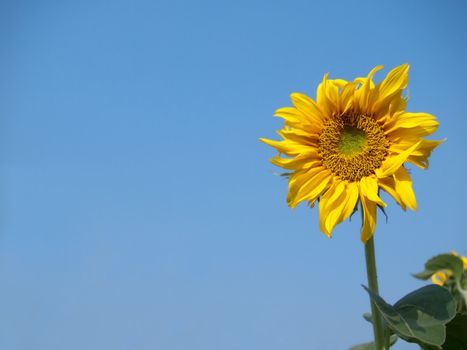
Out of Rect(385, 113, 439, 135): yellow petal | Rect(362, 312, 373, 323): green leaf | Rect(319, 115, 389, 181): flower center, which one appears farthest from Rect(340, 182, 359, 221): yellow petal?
Rect(362, 312, 373, 323): green leaf

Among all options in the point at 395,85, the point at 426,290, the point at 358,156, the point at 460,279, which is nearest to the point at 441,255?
the point at 460,279

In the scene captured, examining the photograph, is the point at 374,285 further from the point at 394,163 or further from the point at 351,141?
the point at 351,141

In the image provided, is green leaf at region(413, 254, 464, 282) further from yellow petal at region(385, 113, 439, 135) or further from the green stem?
yellow petal at region(385, 113, 439, 135)

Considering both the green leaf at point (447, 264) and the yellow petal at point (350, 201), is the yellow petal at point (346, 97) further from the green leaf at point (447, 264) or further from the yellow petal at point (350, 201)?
the green leaf at point (447, 264)

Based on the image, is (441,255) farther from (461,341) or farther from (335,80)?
(335,80)

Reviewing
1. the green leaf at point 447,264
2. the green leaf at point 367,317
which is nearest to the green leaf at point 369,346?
the green leaf at point 367,317

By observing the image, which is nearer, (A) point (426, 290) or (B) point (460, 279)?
(A) point (426, 290)
